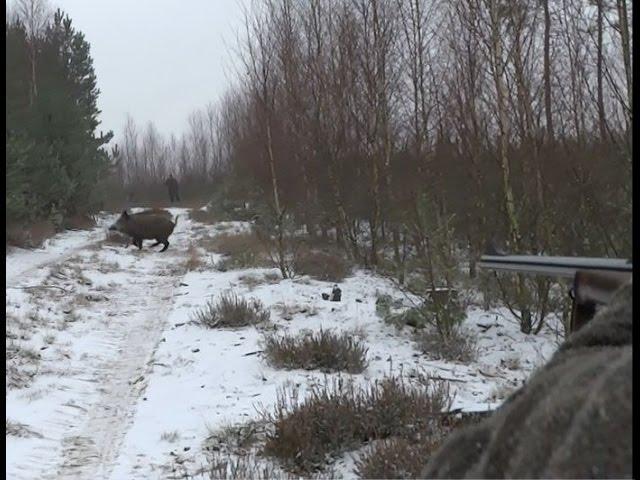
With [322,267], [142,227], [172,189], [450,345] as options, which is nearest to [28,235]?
[142,227]

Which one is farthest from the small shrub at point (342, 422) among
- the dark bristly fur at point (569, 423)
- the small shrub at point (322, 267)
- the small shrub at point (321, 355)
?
the small shrub at point (322, 267)

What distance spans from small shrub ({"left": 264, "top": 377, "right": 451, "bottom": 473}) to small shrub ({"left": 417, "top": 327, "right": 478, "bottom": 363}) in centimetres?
269

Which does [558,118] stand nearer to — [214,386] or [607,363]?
[214,386]

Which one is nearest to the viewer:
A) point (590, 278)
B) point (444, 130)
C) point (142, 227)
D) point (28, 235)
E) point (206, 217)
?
point (590, 278)

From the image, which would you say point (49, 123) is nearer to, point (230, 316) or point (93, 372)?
point (230, 316)

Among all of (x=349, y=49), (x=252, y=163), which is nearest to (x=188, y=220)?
(x=252, y=163)

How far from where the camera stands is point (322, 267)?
42.1ft

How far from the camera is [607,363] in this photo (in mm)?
768

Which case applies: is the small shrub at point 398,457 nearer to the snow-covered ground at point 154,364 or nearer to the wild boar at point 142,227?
the snow-covered ground at point 154,364

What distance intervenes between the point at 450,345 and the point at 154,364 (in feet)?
11.6

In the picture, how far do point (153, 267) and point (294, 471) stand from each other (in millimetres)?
12074

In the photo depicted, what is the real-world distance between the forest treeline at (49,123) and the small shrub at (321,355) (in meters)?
12.7

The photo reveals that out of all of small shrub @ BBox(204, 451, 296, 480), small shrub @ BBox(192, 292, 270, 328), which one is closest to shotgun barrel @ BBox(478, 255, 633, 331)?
small shrub @ BBox(204, 451, 296, 480)

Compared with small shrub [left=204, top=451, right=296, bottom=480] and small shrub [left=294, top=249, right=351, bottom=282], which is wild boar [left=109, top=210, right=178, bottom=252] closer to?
small shrub [left=294, top=249, right=351, bottom=282]
